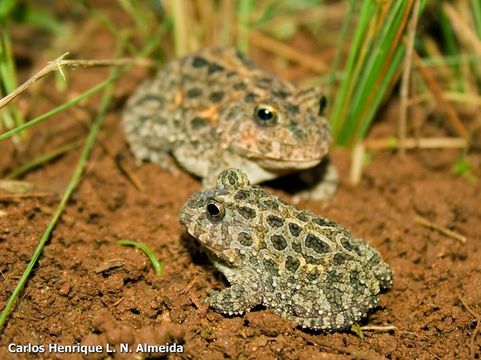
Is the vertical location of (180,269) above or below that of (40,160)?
below

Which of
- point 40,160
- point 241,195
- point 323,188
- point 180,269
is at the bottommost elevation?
point 180,269

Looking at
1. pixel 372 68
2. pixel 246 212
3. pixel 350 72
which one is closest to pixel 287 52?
pixel 350 72

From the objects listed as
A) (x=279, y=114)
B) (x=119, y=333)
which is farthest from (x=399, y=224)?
(x=119, y=333)

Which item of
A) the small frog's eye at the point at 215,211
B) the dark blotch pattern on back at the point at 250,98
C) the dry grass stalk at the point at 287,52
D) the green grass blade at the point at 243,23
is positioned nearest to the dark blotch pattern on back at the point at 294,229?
Answer: the small frog's eye at the point at 215,211

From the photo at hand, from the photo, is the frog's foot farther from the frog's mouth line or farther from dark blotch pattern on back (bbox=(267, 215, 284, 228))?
dark blotch pattern on back (bbox=(267, 215, 284, 228))

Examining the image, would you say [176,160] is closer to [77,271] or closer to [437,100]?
[77,271]

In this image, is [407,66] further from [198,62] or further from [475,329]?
[475,329]
